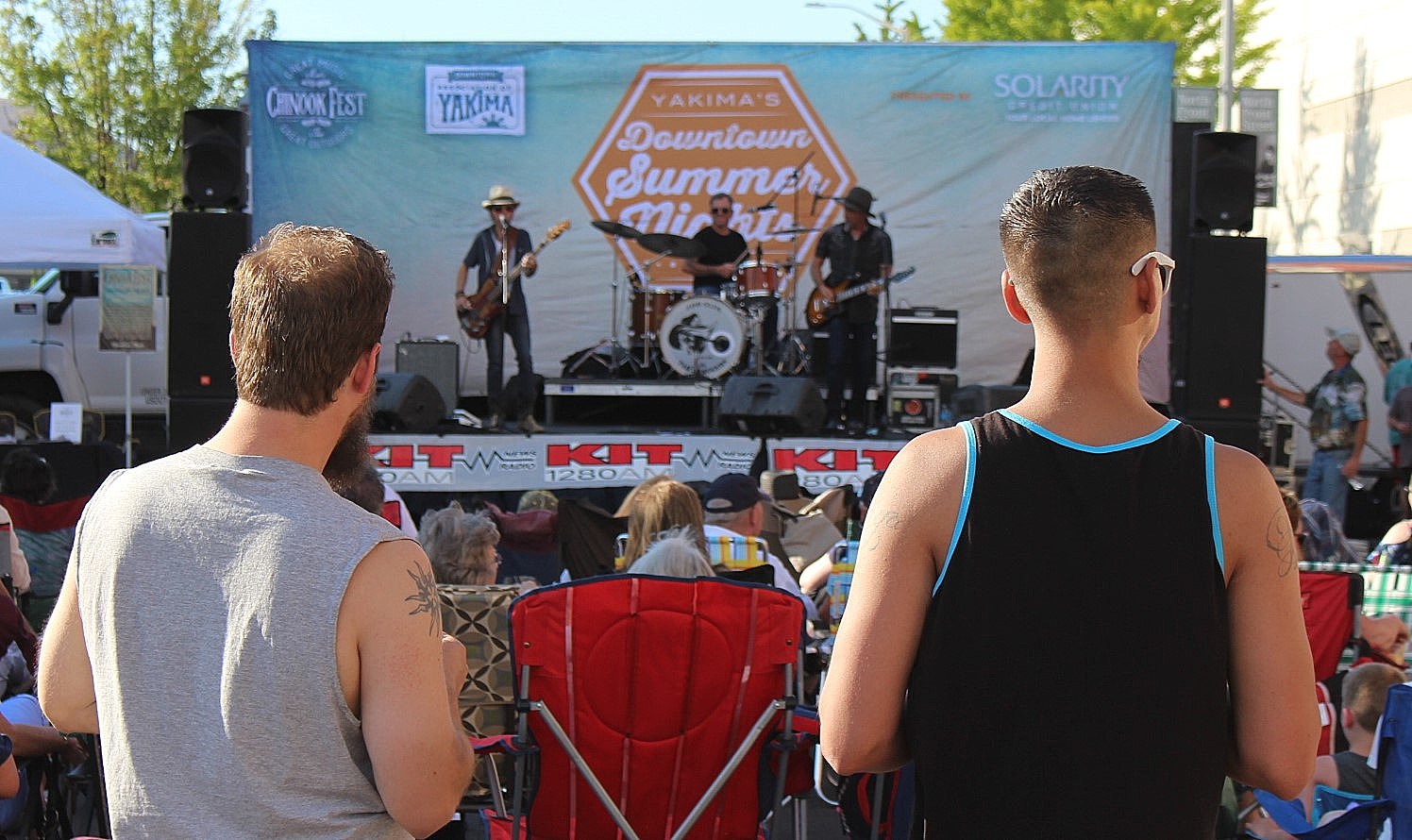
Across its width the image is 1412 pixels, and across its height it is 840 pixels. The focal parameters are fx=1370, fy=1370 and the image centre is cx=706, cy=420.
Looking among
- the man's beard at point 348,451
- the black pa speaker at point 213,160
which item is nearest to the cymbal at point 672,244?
the black pa speaker at point 213,160

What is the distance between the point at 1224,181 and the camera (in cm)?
812

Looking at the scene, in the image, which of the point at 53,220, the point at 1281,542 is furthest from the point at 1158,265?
the point at 53,220

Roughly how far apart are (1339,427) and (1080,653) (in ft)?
28.0

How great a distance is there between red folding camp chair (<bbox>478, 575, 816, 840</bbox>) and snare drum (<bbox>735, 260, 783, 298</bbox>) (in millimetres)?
7756

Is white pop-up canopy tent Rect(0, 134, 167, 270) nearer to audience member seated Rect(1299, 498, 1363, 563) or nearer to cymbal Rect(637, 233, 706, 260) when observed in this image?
cymbal Rect(637, 233, 706, 260)

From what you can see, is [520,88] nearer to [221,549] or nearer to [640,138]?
[640,138]

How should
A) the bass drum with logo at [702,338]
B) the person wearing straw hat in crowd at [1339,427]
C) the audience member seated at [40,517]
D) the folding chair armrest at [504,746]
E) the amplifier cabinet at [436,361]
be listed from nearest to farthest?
the folding chair armrest at [504,746] → the audience member seated at [40,517] → the person wearing straw hat in crowd at [1339,427] → the bass drum with logo at [702,338] → the amplifier cabinet at [436,361]

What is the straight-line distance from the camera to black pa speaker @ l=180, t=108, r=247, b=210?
26.7 feet

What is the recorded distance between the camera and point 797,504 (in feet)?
25.0

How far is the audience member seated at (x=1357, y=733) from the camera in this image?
10.4ft

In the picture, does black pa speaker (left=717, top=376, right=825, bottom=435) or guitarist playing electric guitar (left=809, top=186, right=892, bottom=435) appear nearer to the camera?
black pa speaker (left=717, top=376, right=825, bottom=435)

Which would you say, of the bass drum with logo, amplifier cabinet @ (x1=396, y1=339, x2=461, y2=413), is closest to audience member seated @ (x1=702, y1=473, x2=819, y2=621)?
the bass drum with logo

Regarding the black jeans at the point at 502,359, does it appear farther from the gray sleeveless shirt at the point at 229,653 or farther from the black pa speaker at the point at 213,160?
the gray sleeveless shirt at the point at 229,653

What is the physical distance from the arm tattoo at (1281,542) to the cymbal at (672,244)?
925 centimetres
